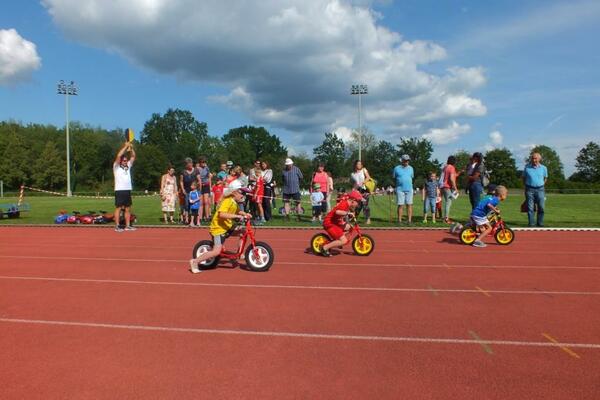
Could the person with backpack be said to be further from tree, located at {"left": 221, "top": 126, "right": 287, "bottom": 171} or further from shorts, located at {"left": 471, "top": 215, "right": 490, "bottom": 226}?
tree, located at {"left": 221, "top": 126, "right": 287, "bottom": 171}

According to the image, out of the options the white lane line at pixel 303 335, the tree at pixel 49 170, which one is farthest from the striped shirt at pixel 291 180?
the tree at pixel 49 170

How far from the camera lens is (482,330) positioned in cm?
429

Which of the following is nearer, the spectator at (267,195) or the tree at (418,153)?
the spectator at (267,195)

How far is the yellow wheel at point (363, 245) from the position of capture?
8.40 metres

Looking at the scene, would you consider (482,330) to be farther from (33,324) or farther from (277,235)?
(277,235)

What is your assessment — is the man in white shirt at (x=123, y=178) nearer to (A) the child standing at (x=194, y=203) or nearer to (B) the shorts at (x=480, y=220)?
(A) the child standing at (x=194, y=203)

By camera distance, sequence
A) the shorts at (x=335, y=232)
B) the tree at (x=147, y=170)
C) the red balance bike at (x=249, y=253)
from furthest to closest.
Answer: the tree at (x=147, y=170) < the shorts at (x=335, y=232) < the red balance bike at (x=249, y=253)

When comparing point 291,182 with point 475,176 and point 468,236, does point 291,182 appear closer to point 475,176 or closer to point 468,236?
point 475,176

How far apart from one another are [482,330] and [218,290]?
325 cm

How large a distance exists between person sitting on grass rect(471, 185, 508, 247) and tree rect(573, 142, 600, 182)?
100m

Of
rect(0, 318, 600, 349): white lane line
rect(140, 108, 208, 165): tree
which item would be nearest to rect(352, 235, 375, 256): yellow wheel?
rect(0, 318, 600, 349): white lane line

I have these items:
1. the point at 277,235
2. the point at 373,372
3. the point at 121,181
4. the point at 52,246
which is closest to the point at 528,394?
the point at 373,372

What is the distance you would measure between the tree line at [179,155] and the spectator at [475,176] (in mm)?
50866

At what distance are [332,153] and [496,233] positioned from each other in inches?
2821
